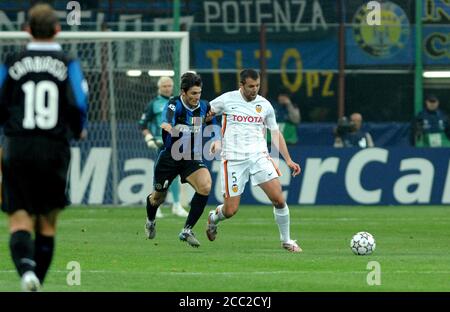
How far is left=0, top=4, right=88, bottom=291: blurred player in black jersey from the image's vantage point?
974cm

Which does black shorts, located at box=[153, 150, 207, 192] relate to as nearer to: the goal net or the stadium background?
the goal net

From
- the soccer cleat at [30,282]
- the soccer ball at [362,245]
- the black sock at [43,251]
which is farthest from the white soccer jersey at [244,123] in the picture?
the soccer cleat at [30,282]

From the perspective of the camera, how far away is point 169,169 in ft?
53.4

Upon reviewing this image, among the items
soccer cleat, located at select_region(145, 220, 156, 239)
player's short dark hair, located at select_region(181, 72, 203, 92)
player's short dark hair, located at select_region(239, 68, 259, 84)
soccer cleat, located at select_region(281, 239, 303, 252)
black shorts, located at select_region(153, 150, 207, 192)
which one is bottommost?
soccer cleat, located at select_region(145, 220, 156, 239)

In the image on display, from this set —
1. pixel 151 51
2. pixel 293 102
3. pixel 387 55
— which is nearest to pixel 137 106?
pixel 151 51

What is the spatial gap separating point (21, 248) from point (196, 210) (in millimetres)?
5980

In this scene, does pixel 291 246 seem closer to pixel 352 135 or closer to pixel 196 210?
pixel 196 210

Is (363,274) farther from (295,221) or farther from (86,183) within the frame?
(86,183)

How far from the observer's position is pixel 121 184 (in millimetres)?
24172

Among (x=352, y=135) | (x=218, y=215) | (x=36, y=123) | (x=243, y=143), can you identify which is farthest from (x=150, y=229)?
(x=352, y=135)

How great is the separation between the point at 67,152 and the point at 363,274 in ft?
11.4

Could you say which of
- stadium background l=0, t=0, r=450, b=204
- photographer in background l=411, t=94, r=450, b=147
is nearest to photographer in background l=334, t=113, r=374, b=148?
stadium background l=0, t=0, r=450, b=204

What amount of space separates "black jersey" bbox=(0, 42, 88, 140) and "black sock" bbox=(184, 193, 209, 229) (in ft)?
19.3

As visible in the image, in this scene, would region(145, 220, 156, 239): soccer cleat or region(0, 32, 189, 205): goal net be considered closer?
region(145, 220, 156, 239): soccer cleat
